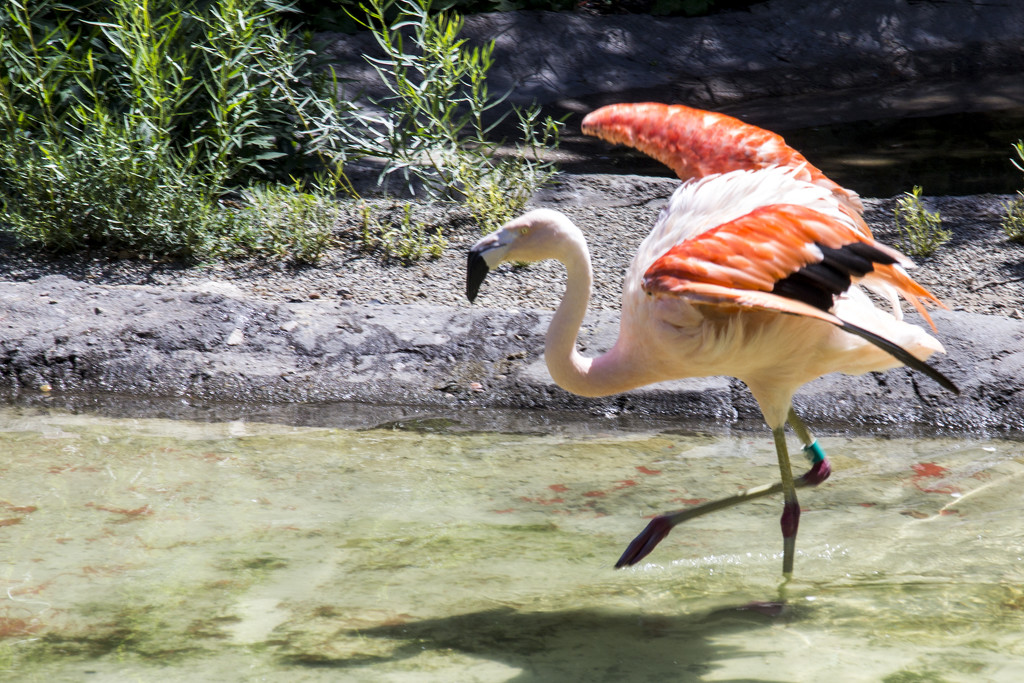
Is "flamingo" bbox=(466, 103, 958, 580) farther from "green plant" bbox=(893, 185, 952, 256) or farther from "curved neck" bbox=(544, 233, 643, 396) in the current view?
"green plant" bbox=(893, 185, 952, 256)

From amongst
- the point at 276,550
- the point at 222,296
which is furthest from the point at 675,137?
the point at 222,296

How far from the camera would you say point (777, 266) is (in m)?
2.47

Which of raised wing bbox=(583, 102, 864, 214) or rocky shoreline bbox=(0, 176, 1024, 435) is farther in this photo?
rocky shoreline bbox=(0, 176, 1024, 435)

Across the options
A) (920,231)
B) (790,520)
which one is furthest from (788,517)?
(920,231)

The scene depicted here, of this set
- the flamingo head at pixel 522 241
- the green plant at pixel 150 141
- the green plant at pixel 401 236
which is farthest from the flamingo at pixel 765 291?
the green plant at pixel 150 141

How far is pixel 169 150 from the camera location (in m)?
5.15

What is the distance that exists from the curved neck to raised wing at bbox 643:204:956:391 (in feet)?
1.73

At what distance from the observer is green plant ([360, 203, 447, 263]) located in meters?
5.04

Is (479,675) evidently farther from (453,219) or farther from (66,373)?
(453,219)

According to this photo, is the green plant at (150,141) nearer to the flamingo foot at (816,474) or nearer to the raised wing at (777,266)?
the flamingo foot at (816,474)

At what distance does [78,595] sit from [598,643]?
132cm

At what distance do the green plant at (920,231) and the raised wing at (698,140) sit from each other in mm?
1717

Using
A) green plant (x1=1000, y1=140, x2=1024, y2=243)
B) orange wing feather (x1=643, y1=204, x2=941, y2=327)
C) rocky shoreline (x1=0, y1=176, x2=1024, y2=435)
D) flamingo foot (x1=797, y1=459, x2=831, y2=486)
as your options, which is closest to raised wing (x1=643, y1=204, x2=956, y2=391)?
orange wing feather (x1=643, y1=204, x2=941, y2=327)

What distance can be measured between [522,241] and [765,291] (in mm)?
852
